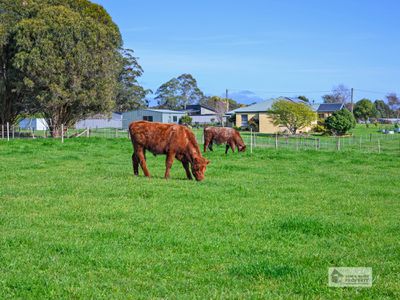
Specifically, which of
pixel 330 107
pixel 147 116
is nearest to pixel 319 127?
pixel 330 107

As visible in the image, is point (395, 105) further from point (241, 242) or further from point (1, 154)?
point (241, 242)

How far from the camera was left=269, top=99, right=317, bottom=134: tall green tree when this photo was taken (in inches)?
1953

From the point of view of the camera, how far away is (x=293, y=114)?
1967 inches

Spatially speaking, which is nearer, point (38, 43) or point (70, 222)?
point (70, 222)

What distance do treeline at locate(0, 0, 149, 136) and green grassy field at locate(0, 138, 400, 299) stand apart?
21746 mm

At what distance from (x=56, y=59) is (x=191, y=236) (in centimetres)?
3085

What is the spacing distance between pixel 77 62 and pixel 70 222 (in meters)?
29.7

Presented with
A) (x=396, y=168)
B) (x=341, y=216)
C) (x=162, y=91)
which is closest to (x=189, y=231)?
(x=341, y=216)

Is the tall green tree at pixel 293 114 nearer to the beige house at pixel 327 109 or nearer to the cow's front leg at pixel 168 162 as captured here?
the beige house at pixel 327 109

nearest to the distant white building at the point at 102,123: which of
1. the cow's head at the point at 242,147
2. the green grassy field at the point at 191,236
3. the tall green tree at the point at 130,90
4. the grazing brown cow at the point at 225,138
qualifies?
the tall green tree at the point at 130,90

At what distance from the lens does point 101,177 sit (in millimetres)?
14812

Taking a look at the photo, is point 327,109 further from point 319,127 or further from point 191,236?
point 191,236

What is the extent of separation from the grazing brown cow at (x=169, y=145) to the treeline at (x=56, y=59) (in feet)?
71.1

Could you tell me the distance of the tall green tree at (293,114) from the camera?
163ft
